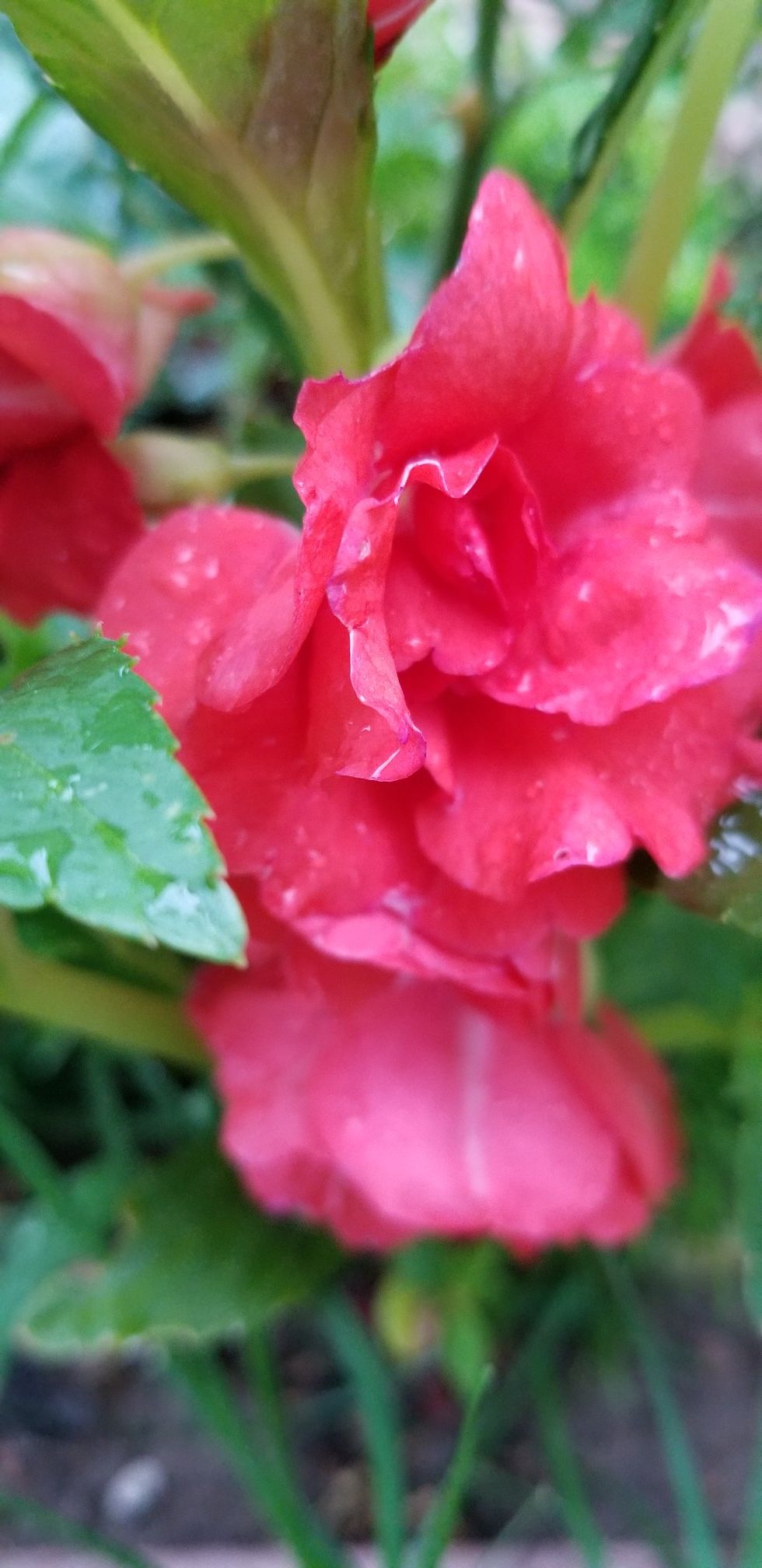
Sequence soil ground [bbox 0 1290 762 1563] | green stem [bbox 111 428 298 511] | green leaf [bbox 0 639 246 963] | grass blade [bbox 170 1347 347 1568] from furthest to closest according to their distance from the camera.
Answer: soil ground [bbox 0 1290 762 1563] → grass blade [bbox 170 1347 347 1568] → green stem [bbox 111 428 298 511] → green leaf [bbox 0 639 246 963]

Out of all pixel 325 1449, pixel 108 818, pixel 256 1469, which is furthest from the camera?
pixel 325 1449

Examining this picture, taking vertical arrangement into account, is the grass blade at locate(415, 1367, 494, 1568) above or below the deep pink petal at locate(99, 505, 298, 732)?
below

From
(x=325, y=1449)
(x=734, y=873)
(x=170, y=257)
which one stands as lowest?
(x=325, y=1449)

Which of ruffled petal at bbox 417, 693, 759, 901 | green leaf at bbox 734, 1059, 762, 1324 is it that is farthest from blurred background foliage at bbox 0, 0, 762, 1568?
ruffled petal at bbox 417, 693, 759, 901

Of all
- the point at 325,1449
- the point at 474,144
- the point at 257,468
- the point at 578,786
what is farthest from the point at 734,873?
the point at 325,1449

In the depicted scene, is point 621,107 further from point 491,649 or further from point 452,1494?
point 452,1494

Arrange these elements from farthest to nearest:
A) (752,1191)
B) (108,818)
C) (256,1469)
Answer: (256,1469) → (752,1191) → (108,818)

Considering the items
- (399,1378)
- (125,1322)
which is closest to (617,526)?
(125,1322)

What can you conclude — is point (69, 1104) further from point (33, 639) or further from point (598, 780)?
point (598, 780)

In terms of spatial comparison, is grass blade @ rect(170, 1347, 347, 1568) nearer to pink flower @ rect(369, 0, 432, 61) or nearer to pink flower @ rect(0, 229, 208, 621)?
pink flower @ rect(0, 229, 208, 621)
